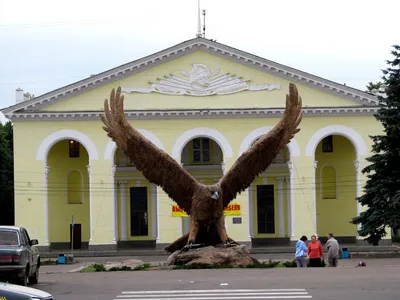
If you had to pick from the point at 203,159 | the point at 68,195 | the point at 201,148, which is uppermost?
the point at 201,148

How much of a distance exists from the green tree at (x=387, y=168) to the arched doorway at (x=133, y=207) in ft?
61.7

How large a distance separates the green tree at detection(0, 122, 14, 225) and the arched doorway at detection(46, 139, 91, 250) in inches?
449

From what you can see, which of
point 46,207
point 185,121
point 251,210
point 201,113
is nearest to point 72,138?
point 46,207

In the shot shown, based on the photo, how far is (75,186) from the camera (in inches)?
2074

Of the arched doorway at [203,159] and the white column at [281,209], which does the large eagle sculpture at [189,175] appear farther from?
the white column at [281,209]

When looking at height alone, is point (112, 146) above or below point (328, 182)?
above

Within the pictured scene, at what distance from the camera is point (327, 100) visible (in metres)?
48.7

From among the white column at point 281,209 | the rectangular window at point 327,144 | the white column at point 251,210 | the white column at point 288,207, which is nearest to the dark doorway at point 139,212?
the white column at point 251,210

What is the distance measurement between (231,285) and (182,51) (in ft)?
106

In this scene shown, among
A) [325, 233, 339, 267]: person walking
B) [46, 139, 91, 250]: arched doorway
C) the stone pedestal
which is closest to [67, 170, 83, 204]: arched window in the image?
[46, 139, 91, 250]: arched doorway

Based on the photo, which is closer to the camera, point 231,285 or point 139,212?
point 231,285

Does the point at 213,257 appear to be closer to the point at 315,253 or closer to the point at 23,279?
the point at 315,253

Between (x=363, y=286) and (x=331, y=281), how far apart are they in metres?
1.30

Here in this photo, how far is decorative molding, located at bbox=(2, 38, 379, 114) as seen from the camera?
158 ft
